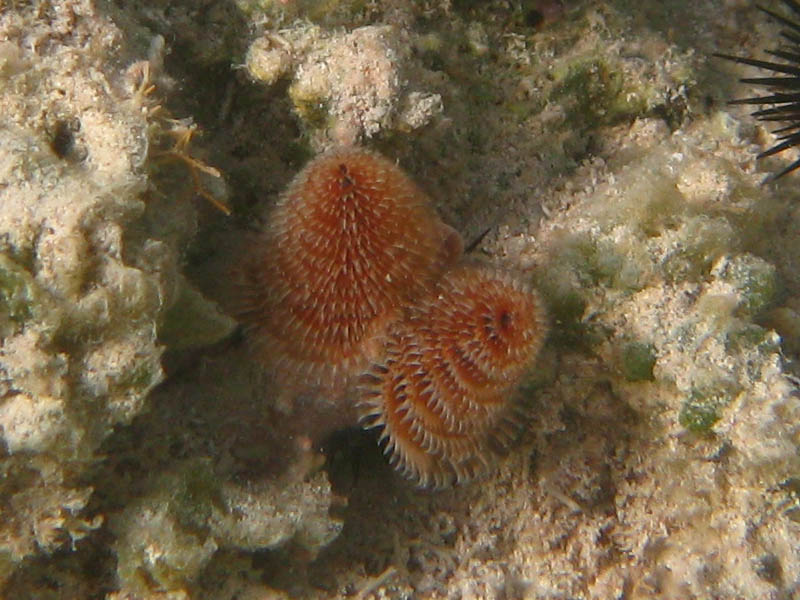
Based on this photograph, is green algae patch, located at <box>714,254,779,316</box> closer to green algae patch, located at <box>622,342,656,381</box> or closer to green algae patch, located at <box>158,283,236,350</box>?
green algae patch, located at <box>622,342,656,381</box>

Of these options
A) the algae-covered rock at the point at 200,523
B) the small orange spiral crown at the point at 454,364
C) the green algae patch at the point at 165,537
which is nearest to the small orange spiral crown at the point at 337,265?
the small orange spiral crown at the point at 454,364

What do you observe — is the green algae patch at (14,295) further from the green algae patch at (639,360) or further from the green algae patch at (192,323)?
the green algae patch at (639,360)

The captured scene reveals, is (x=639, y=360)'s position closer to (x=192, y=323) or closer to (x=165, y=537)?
(x=192, y=323)

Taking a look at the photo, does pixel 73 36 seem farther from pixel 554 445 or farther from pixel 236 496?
pixel 554 445

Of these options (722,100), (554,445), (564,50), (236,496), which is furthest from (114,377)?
(722,100)

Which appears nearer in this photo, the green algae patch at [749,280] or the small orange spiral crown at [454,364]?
the small orange spiral crown at [454,364]

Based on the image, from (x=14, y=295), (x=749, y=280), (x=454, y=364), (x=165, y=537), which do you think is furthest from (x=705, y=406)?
(x=14, y=295)

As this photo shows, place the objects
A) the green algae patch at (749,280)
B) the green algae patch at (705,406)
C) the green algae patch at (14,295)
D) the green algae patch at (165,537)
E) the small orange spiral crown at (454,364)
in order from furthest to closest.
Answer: the green algae patch at (749,280)
the green algae patch at (705,406)
the small orange spiral crown at (454,364)
the green algae patch at (165,537)
the green algae patch at (14,295)
